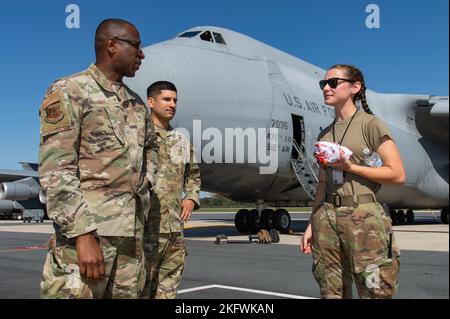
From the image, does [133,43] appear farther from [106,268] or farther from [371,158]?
[371,158]

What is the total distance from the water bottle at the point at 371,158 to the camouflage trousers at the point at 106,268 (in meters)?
1.51

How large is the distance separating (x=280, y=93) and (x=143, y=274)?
1050 centimetres

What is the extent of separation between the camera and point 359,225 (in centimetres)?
306

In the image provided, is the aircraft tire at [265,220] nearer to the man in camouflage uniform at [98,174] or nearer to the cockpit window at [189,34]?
the cockpit window at [189,34]

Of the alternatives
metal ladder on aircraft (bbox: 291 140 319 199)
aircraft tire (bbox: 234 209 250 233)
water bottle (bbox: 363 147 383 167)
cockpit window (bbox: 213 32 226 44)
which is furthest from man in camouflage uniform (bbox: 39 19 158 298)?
aircraft tire (bbox: 234 209 250 233)

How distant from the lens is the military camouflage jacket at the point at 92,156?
8.45ft

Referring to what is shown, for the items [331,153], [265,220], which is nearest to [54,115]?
[331,153]

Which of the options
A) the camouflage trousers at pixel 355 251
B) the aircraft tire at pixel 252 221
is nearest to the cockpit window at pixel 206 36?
the aircraft tire at pixel 252 221

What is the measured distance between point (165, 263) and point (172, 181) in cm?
75

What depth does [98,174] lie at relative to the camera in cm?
279

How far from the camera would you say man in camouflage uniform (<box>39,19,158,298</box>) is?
2.58 m

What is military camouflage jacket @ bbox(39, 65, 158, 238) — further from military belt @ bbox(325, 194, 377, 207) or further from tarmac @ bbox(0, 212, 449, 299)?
tarmac @ bbox(0, 212, 449, 299)

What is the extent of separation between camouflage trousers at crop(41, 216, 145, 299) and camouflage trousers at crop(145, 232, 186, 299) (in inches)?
48.8

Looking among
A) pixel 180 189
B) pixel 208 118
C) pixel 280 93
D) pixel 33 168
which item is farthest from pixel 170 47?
pixel 33 168
